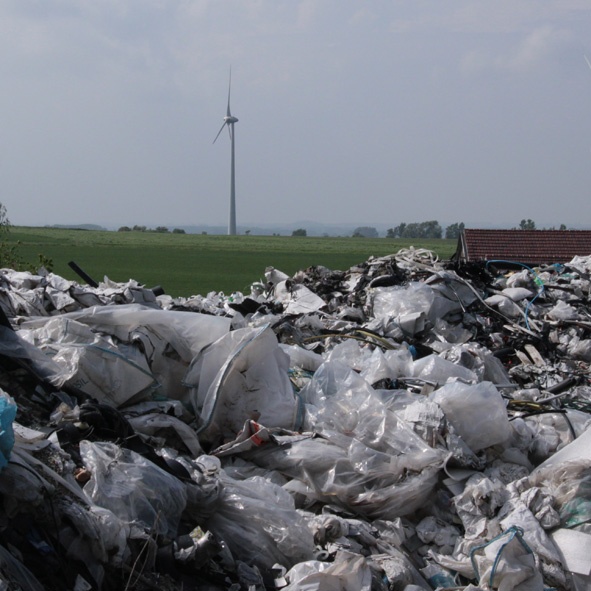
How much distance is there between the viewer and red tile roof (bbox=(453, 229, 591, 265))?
13.8 metres

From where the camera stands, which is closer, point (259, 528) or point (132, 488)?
point (132, 488)

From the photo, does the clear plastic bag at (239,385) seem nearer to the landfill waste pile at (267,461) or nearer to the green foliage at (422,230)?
the landfill waste pile at (267,461)

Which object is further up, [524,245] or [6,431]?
[524,245]

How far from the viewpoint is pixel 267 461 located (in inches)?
174

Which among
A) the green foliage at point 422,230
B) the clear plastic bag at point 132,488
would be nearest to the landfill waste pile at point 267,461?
the clear plastic bag at point 132,488

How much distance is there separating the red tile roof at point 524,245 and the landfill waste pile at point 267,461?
24.0ft

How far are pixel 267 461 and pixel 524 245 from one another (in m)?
10.8

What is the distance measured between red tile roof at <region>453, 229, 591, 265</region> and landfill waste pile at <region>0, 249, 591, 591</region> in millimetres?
7328

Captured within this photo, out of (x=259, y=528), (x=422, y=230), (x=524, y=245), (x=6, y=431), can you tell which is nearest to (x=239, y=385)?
(x=259, y=528)

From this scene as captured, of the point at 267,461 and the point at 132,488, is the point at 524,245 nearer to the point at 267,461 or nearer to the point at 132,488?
the point at 267,461

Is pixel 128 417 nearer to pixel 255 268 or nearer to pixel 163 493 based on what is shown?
pixel 163 493

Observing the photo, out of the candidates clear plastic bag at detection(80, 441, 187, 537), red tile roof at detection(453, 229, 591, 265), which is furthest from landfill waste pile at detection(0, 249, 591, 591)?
red tile roof at detection(453, 229, 591, 265)

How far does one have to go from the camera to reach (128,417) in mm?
4473

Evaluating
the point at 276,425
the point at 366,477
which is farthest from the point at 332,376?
the point at 366,477
